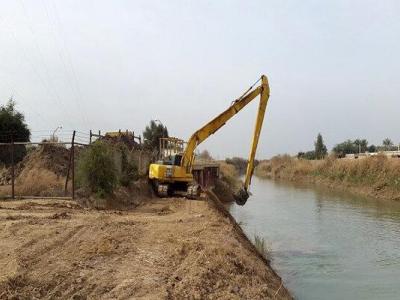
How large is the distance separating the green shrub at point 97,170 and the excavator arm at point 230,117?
4.90 m

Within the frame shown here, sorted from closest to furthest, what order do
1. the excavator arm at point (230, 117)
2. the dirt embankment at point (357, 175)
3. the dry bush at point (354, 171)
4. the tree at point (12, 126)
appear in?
the excavator arm at point (230, 117), the tree at point (12, 126), the dirt embankment at point (357, 175), the dry bush at point (354, 171)

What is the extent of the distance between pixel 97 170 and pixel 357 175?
40413 mm

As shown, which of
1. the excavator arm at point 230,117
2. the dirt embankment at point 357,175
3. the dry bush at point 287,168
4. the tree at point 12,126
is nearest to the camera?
the excavator arm at point 230,117

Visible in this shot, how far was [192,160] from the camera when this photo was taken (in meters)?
26.1

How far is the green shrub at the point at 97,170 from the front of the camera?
2098cm

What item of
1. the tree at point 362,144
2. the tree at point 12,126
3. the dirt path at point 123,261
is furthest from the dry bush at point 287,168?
the dirt path at point 123,261

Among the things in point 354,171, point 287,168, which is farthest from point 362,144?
point 354,171

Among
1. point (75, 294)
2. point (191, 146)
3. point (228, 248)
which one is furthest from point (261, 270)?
point (191, 146)

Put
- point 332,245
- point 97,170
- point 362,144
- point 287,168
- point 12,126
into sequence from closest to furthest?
1. point 97,170
2. point 332,245
3. point 12,126
4. point 287,168
5. point 362,144

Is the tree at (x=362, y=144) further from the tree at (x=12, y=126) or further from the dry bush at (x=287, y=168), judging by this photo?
the tree at (x=12, y=126)

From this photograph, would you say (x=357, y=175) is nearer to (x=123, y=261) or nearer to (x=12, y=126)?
(x=12, y=126)

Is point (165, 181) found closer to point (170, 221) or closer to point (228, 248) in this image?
point (170, 221)

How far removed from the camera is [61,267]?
9766 millimetres

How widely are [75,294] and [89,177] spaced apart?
13013 mm
